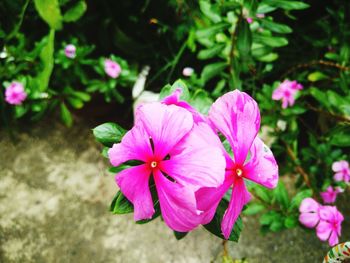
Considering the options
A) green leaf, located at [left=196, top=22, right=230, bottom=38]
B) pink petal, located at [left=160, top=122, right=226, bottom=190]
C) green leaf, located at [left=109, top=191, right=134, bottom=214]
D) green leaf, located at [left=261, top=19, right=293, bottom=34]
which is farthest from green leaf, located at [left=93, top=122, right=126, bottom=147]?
green leaf, located at [left=261, top=19, right=293, bottom=34]

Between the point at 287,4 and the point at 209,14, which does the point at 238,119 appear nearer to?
the point at 287,4

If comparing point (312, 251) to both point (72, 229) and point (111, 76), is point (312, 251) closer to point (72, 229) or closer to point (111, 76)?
point (72, 229)

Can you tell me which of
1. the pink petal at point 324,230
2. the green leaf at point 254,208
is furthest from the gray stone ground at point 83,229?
the pink petal at point 324,230

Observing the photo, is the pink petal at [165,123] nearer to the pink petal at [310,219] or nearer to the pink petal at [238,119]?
the pink petal at [238,119]

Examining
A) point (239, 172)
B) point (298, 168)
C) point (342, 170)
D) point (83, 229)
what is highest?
point (239, 172)

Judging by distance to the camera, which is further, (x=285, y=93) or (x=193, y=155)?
(x=285, y=93)

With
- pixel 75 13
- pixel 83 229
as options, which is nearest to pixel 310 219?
pixel 83 229

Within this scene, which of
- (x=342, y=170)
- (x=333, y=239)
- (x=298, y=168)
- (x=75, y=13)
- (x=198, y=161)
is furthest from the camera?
(x=75, y=13)
